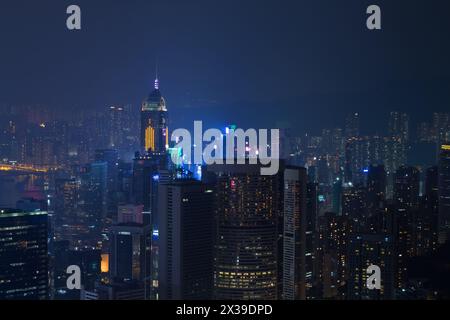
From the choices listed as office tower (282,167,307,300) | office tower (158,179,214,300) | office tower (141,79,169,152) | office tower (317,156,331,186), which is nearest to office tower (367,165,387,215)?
office tower (317,156,331,186)

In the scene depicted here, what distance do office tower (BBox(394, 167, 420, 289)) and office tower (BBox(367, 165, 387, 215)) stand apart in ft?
0.47

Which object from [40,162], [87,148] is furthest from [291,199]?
[40,162]

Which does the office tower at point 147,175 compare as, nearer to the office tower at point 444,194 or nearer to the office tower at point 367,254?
the office tower at point 367,254

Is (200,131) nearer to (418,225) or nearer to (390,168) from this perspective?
(390,168)

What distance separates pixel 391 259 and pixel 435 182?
83cm

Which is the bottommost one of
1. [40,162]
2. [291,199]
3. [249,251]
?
[249,251]

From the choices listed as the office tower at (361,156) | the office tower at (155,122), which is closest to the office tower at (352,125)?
the office tower at (361,156)

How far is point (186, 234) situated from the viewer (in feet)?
21.1

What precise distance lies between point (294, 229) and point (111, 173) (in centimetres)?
200

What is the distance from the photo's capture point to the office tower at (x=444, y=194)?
559 cm

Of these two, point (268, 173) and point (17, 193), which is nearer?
point (17, 193)

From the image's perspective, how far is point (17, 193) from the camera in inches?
203

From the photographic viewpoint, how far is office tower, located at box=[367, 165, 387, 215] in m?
5.89

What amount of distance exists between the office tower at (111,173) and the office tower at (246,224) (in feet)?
3.44
